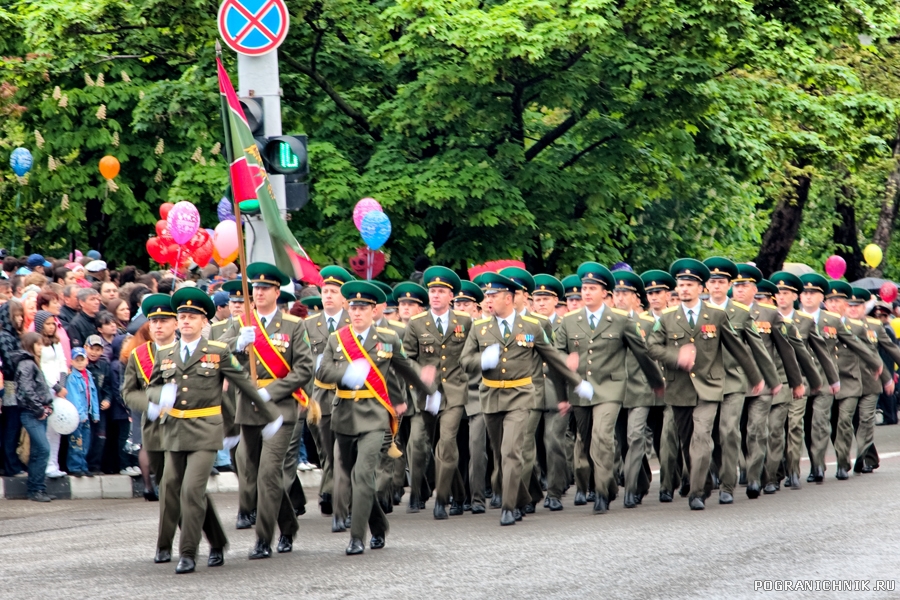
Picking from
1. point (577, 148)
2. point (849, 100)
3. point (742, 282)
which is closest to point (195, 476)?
point (742, 282)

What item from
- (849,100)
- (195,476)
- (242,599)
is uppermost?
(849,100)

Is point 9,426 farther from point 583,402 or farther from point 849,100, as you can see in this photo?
point 849,100

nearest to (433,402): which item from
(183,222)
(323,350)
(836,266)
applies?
(323,350)

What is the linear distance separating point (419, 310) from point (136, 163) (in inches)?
534

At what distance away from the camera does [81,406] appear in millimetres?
14570

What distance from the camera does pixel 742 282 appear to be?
14367 millimetres

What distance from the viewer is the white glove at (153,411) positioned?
33.2ft

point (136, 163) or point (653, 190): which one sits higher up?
point (136, 163)

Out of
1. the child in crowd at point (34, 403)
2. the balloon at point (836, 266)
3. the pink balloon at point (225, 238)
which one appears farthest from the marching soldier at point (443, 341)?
the balloon at point (836, 266)

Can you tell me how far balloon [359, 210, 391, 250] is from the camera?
1925 centimetres

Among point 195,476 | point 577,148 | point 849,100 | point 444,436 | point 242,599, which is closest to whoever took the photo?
point 242,599

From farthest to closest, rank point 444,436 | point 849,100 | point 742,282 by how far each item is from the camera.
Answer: point 849,100 < point 742,282 < point 444,436

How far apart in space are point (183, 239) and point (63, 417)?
571cm

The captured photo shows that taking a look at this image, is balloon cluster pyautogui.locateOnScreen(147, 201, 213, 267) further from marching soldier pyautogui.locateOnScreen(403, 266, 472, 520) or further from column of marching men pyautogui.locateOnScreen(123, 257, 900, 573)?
marching soldier pyautogui.locateOnScreen(403, 266, 472, 520)
